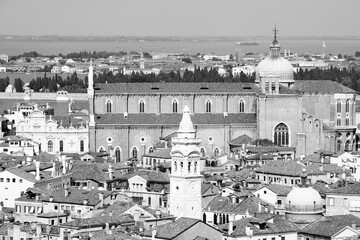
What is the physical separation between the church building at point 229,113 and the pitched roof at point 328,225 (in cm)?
2980

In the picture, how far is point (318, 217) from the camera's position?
40312 mm

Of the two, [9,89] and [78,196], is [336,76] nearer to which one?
[9,89]

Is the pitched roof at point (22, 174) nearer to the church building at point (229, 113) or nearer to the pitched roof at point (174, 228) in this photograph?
the pitched roof at point (174, 228)

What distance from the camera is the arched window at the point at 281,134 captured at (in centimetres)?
7144

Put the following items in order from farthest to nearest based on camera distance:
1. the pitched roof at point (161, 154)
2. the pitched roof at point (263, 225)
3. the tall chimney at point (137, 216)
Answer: the pitched roof at point (161, 154) → the tall chimney at point (137, 216) → the pitched roof at point (263, 225)

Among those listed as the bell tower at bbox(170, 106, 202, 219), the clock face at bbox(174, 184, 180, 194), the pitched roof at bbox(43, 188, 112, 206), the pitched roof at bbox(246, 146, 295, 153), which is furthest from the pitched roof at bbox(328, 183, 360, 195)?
the pitched roof at bbox(246, 146, 295, 153)

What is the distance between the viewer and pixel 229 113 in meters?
72.8

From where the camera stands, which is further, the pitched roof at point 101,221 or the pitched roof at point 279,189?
the pitched roof at point 279,189

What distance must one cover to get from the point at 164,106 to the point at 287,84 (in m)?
5.76

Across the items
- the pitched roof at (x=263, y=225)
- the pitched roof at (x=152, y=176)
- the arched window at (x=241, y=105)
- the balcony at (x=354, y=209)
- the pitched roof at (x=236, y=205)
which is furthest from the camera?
the arched window at (x=241, y=105)

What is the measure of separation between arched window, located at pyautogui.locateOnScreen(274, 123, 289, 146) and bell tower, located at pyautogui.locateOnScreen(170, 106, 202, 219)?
1181 inches

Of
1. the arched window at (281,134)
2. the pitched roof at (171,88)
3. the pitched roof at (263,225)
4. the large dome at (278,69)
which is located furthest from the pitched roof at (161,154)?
the pitched roof at (263,225)

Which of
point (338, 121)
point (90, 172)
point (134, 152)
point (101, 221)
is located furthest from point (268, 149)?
point (101, 221)

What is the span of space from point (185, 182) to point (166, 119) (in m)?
31.4
